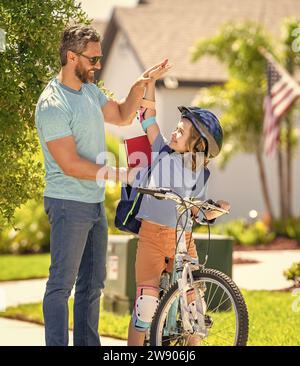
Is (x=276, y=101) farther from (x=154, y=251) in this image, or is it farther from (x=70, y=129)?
(x=70, y=129)

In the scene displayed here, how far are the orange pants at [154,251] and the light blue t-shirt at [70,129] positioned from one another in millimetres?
370

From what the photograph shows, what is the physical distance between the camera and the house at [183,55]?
27.5 m

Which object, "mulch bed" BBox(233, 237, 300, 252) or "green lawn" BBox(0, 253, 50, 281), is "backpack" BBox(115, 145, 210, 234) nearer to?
"green lawn" BBox(0, 253, 50, 281)

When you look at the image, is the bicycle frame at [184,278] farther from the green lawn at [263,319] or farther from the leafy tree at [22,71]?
the green lawn at [263,319]

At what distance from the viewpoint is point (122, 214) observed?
268 inches

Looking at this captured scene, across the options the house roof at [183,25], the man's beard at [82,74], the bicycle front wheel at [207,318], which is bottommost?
the bicycle front wheel at [207,318]

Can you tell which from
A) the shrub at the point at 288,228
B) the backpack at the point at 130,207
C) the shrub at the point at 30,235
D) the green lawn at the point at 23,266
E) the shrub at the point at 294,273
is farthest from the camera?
the shrub at the point at 288,228

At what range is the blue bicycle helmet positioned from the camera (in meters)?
6.60

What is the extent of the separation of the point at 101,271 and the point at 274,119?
13.9 metres

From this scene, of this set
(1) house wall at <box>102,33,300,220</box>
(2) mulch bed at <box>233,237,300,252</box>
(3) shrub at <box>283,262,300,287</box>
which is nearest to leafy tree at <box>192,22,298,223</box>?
(2) mulch bed at <box>233,237,300,252</box>

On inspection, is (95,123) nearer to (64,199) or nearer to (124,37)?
(64,199)

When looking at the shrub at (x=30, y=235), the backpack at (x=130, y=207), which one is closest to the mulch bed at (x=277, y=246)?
the shrub at (x=30, y=235)

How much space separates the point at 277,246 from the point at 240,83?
402cm

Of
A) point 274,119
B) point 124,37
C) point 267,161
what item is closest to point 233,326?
point 274,119
